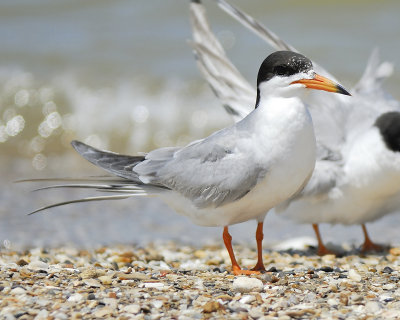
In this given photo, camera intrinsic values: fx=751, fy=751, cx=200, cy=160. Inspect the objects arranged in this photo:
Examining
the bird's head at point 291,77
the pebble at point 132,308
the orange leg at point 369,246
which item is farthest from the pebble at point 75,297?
the orange leg at point 369,246

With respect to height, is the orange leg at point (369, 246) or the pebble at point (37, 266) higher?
the pebble at point (37, 266)

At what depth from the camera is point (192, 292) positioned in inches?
130

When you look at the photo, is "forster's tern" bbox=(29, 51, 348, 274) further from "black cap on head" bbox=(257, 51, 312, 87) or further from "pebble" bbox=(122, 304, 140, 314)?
"pebble" bbox=(122, 304, 140, 314)

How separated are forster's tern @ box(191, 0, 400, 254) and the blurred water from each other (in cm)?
97

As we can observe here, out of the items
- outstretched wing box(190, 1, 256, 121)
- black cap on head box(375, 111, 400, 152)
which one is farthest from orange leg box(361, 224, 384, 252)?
outstretched wing box(190, 1, 256, 121)

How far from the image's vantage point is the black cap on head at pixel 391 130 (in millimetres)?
4848

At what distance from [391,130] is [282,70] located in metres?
1.49

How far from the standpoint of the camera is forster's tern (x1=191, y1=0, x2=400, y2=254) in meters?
4.89

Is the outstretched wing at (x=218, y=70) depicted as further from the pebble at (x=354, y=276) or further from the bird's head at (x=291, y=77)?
the pebble at (x=354, y=276)

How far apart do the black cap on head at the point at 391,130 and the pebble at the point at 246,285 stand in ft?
6.04

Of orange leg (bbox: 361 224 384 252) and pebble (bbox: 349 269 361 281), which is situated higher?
pebble (bbox: 349 269 361 281)

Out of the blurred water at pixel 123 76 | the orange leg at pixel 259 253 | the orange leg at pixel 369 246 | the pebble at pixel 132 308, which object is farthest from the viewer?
the blurred water at pixel 123 76

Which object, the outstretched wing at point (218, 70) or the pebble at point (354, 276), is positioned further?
the outstretched wing at point (218, 70)

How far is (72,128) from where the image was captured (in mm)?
9539
